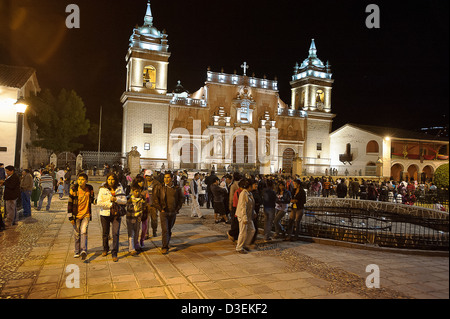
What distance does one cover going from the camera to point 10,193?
8.79m

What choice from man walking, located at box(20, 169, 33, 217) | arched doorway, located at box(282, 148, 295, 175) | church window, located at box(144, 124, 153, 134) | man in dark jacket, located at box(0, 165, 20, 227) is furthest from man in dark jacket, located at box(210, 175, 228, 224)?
arched doorway, located at box(282, 148, 295, 175)

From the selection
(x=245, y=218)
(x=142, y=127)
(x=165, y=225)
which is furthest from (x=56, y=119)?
(x=245, y=218)

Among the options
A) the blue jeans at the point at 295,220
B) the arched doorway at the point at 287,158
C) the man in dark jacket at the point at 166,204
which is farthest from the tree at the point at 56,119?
the blue jeans at the point at 295,220

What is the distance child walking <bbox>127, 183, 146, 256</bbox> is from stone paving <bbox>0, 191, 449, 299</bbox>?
0.28 metres

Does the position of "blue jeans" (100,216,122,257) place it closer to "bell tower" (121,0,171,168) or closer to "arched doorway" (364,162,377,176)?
"bell tower" (121,0,171,168)

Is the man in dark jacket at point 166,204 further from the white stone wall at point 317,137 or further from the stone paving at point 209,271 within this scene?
the white stone wall at point 317,137

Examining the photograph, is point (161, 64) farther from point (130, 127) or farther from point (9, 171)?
point (9, 171)

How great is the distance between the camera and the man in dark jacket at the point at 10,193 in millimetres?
8758

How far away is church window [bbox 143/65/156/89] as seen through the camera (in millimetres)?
30875

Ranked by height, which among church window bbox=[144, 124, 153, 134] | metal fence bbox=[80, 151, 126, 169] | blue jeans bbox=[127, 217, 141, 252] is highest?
church window bbox=[144, 124, 153, 134]

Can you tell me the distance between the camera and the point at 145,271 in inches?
216

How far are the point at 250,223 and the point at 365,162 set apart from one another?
109ft
